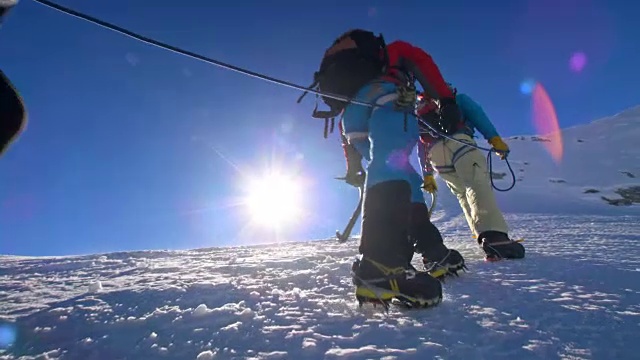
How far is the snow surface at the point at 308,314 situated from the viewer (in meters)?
1.52

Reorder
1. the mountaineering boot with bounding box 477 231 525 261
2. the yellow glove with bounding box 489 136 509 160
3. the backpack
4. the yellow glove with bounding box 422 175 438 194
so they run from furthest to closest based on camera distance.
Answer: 1. the yellow glove with bounding box 422 175 438 194
2. the yellow glove with bounding box 489 136 509 160
3. the mountaineering boot with bounding box 477 231 525 261
4. the backpack

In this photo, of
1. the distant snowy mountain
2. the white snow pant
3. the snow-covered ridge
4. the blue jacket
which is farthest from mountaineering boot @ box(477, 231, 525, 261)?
the snow-covered ridge

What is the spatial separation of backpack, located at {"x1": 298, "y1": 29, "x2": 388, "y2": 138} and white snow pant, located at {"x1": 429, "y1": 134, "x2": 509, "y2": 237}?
1.79m

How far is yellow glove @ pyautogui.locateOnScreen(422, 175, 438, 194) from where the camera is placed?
4074 mm

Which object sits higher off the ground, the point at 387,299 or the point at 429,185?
the point at 429,185

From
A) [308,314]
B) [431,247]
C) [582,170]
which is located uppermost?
[582,170]

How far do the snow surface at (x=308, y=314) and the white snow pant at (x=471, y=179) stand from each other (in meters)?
0.39

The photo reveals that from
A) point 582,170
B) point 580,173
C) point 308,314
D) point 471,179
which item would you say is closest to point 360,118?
point 308,314

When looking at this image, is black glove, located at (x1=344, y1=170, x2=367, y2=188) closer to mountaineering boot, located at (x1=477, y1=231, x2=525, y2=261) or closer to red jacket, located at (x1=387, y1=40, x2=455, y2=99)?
red jacket, located at (x1=387, y1=40, x2=455, y2=99)

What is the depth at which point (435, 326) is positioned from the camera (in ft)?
5.64

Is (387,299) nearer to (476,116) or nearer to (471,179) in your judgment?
(471,179)

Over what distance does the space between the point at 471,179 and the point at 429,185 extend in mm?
406

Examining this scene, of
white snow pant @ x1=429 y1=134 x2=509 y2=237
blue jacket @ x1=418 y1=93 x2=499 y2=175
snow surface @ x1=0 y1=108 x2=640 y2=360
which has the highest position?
blue jacket @ x1=418 y1=93 x2=499 y2=175

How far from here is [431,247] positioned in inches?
119
